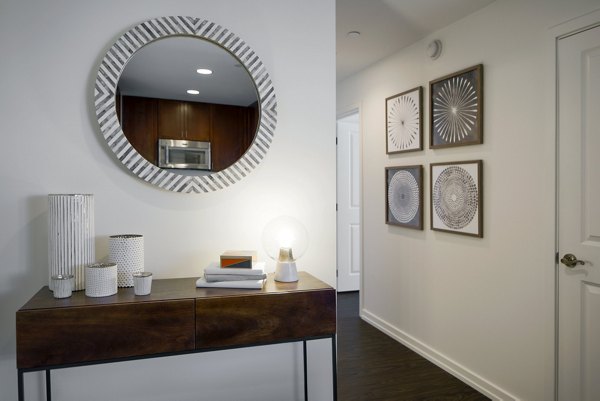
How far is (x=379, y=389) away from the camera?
2568mm

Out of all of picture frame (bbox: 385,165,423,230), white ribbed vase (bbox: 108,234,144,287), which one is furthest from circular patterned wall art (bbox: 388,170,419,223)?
white ribbed vase (bbox: 108,234,144,287)

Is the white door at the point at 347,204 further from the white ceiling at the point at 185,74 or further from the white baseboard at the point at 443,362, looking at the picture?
the white ceiling at the point at 185,74

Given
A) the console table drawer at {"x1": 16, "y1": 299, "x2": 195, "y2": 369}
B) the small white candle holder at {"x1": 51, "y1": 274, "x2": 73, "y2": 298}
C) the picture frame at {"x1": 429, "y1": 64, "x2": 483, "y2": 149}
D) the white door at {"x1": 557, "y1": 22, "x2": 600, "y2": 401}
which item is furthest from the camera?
the picture frame at {"x1": 429, "y1": 64, "x2": 483, "y2": 149}

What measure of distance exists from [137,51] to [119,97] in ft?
0.75

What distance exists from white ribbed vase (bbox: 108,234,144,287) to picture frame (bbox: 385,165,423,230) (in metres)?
2.17

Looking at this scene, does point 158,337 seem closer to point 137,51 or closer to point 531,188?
point 137,51

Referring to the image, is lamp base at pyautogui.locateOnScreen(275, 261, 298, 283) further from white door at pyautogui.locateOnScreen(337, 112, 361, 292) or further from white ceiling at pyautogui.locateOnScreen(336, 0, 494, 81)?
white door at pyautogui.locateOnScreen(337, 112, 361, 292)

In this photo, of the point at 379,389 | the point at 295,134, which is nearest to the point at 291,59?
the point at 295,134

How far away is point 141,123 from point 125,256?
0.60m

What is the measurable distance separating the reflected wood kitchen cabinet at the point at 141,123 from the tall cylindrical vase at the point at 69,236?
339 millimetres

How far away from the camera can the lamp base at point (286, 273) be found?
181 cm

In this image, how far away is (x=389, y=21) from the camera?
277cm

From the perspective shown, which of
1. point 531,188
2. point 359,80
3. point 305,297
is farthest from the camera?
point 359,80

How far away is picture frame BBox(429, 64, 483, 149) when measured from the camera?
258 centimetres
